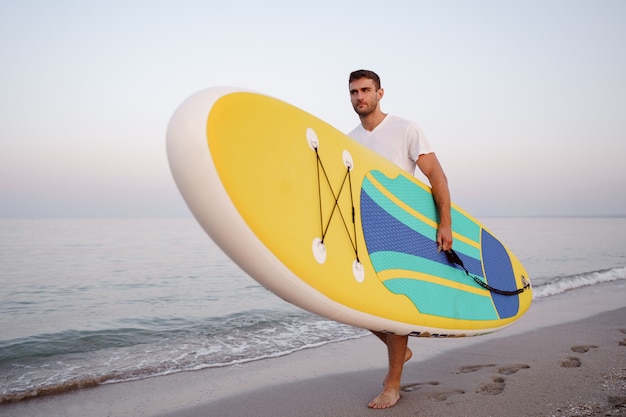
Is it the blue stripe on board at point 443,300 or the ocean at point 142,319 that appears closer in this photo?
the blue stripe on board at point 443,300

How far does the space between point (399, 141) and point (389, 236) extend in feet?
1.87

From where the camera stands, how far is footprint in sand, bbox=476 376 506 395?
8.57 feet

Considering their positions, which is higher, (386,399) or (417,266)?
(417,266)

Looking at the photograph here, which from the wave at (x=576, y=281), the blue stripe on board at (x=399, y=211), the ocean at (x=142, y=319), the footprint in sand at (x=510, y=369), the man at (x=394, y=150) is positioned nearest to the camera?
the blue stripe on board at (x=399, y=211)

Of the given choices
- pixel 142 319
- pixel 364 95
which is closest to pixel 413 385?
pixel 364 95

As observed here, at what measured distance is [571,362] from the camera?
125 inches

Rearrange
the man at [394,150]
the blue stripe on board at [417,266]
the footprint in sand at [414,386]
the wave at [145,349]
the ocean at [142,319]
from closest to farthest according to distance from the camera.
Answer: the blue stripe on board at [417,266]
the man at [394,150]
the footprint in sand at [414,386]
the wave at [145,349]
the ocean at [142,319]

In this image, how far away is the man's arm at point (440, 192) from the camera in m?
2.53

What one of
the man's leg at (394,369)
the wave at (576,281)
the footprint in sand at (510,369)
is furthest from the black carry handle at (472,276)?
the wave at (576,281)

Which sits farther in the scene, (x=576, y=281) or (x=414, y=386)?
(x=576, y=281)

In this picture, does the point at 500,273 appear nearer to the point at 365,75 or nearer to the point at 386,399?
the point at 386,399

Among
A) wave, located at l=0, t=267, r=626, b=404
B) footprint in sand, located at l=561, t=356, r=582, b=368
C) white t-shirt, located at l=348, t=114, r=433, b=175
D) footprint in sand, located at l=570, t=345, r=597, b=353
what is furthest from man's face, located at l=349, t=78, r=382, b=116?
footprint in sand, located at l=570, t=345, r=597, b=353

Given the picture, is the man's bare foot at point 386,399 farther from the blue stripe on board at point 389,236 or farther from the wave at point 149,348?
the wave at point 149,348

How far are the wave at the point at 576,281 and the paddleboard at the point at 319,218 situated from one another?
207 inches
